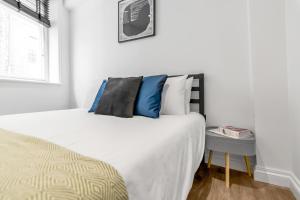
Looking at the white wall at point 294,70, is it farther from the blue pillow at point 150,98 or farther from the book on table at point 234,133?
the blue pillow at point 150,98

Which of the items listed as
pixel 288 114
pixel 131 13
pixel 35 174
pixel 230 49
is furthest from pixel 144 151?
pixel 131 13

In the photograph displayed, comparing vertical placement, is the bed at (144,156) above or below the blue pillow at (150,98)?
below

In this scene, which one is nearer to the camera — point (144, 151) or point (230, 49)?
point (144, 151)

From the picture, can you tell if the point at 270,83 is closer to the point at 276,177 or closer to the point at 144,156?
the point at 276,177

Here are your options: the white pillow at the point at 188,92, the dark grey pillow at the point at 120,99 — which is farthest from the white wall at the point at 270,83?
the dark grey pillow at the point at 120,99

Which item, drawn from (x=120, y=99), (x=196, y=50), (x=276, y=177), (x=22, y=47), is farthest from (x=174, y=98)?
(x=22, y=47)

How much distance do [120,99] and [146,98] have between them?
0.24 m

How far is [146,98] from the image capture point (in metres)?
1.43

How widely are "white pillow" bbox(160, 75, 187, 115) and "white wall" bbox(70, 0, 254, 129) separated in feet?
1.12

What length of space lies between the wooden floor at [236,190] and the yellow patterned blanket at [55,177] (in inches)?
38.2

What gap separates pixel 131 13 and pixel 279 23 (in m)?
1.64

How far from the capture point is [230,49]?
1.58m

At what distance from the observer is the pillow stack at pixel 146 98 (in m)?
1.40

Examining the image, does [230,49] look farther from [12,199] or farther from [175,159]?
[12,199]
